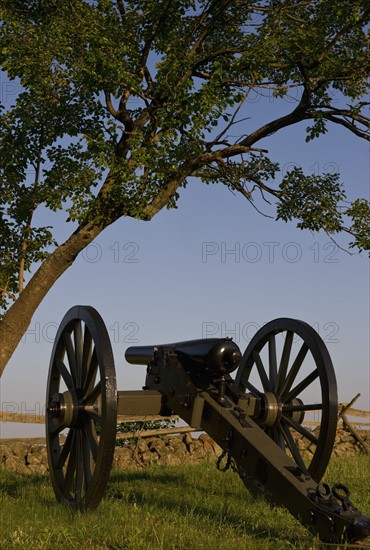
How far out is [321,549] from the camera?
5727 mm

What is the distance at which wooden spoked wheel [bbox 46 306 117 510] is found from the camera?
253 inches

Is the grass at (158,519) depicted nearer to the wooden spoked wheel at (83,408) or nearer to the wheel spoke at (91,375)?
the wooden spoked wheel at (83,408)

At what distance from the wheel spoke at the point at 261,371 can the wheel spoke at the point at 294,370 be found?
1.30ft

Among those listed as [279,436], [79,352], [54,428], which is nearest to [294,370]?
[279,436]

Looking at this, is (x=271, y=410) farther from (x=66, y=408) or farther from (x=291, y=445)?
(x=66, y=408)

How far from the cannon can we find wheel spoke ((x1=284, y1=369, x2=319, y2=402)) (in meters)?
0.01

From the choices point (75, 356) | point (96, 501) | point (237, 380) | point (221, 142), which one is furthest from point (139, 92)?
point (96, 501)

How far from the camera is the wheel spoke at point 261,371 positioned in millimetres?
8734

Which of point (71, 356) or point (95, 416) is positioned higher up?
point (71, 356)

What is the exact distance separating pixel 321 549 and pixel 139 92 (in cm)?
962

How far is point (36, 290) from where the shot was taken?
14.3 m

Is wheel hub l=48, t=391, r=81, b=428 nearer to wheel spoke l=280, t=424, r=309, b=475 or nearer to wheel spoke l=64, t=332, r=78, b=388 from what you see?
wheel spoke l=64, t=332, r=78, b=388

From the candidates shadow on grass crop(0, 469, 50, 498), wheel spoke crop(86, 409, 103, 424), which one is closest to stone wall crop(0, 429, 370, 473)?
shadow on grass crop(0, 469, 50, 498)

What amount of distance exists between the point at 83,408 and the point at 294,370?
235cm
